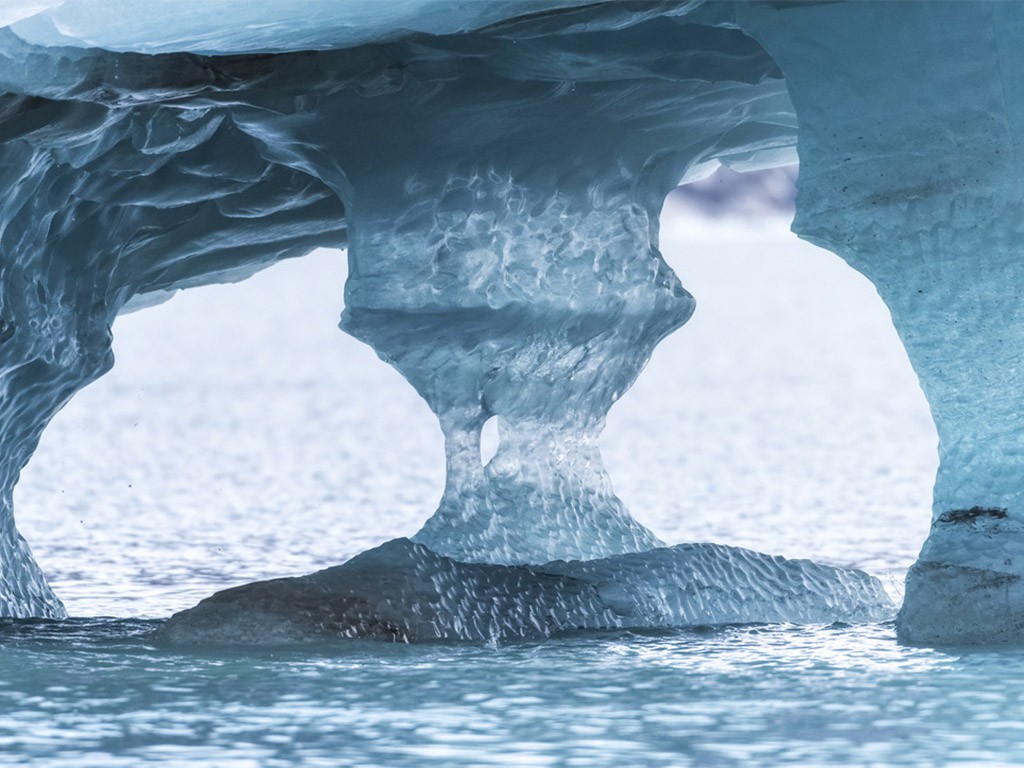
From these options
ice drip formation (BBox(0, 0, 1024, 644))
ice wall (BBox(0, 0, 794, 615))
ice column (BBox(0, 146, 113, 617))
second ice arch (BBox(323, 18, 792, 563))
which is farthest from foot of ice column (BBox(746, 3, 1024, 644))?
ice column (BBox(0, 146, 113, 617))

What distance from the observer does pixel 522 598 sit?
235 inches

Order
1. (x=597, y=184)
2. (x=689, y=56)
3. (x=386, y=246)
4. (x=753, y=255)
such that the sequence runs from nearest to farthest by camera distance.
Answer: (x=689, y=56) < (x=386, y=246) < (x=597, y=184) < (x=753, y=255)

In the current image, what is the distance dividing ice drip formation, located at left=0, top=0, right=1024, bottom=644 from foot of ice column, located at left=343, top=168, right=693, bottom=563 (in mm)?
10

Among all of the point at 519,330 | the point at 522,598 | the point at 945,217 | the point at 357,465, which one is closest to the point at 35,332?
the point at 519,330

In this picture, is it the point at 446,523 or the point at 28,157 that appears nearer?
the point at 28,157

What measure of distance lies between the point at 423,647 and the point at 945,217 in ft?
5.74

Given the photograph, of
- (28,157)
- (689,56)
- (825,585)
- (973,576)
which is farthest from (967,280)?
(28,157)

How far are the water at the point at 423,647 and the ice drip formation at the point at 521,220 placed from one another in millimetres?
402

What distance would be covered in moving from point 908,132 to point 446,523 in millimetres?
2108

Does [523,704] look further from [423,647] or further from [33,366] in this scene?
[33,366]

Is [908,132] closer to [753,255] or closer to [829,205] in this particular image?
[829,205]

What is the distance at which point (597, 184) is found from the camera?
6.61m

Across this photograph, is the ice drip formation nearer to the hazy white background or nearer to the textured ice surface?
the textured ice surface

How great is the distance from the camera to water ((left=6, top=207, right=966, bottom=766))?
4062 mm
